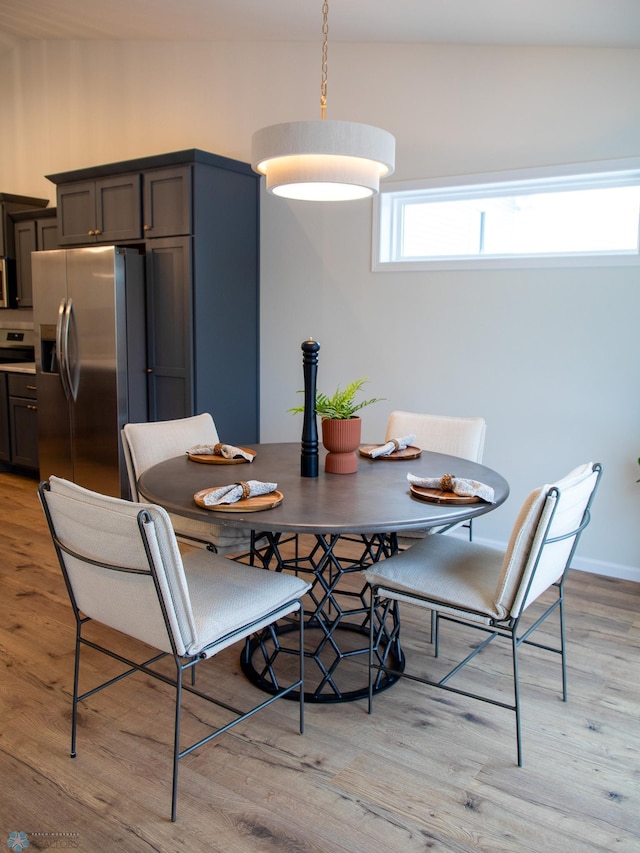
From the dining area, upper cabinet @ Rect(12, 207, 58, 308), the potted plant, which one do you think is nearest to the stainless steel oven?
upper cabinet @ Rect(12, 207, 58, 308)

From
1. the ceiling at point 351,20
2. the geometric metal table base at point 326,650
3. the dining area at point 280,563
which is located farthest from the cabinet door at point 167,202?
the geometric metal table base at point 326,650

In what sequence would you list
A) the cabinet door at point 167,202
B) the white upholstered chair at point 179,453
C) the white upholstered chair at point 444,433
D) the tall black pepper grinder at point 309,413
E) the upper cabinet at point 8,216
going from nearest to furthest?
1. the tall black pepper grinder at point 309,413
2. the white upholstered chair at point 179,453
3. the white upholstered chair at point 444,433
4. the cabinet door at point 167,202
5. the upper cabinet at point 8,216

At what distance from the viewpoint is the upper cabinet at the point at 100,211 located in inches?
172

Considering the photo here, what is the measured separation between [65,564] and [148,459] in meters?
0.85

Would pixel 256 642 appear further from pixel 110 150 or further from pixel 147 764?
pixel 110 150

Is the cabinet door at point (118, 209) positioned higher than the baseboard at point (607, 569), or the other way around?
the cabinet door at point (118, 209)

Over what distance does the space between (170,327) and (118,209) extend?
88 cm

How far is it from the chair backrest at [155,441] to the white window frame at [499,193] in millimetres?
1700

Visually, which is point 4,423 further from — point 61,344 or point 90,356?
point 90,356

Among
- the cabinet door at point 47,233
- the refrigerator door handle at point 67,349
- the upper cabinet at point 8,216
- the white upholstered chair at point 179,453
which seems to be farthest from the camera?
the upper cabinet at point 8,216

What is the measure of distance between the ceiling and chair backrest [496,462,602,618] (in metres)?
2.12

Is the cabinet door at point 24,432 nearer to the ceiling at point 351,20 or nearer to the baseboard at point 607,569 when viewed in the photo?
the ceiling at point 351,20

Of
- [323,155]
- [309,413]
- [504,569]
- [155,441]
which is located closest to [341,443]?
[309,413]

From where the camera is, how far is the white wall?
11.2 ft
